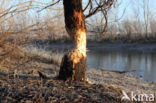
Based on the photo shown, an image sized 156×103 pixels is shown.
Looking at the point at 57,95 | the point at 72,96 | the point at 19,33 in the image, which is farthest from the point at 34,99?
the point at 19,33

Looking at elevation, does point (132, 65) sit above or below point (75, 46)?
below

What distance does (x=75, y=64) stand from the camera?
9.11 feet

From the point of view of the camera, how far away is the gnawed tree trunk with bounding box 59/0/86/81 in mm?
2773

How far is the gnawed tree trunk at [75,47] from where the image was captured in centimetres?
277

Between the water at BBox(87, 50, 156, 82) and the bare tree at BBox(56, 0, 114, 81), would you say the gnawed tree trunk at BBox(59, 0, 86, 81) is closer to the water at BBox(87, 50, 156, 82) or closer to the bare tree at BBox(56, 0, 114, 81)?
the bare tree at BBox(56, 0, 114, 81)

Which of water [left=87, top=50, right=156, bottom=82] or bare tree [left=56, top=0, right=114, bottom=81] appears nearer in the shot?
bare tree [left=56, top=0, right=114, bottom=81]

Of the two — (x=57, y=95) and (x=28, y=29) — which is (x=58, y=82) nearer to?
(x=57, y=95)

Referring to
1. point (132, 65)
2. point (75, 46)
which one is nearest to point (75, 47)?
point (75, 46)

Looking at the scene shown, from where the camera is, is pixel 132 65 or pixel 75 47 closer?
pixel 75 47

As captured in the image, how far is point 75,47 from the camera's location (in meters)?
2.89

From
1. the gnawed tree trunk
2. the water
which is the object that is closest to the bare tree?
the gnawed tree trunk

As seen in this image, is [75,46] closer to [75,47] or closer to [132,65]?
[75,47]

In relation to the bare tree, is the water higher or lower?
lower

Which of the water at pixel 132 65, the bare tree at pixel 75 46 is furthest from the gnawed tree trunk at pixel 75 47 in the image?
the water at pixel 132 65
